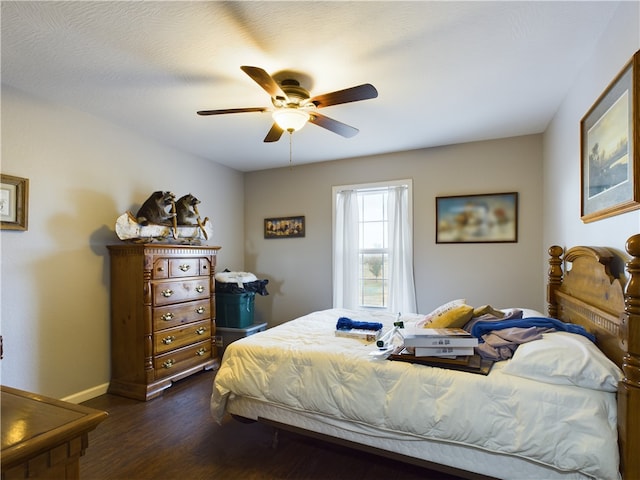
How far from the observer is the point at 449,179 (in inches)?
148

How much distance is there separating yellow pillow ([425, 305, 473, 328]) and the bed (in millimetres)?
364

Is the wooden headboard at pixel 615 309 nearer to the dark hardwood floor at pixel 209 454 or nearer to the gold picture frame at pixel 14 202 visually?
the dark hardwood floor at pixel 209 454

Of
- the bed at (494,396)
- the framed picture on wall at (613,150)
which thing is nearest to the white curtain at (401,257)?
the bed at (494,396)

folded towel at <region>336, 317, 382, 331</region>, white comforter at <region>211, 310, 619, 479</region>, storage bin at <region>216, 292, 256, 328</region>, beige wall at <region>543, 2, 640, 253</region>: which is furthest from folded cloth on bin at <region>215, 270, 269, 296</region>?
beige wall at <region>543, 2, 640, 253</region>

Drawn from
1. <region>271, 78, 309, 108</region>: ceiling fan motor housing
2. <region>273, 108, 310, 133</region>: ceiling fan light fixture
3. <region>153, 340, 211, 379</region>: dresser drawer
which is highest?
<region>271, 78, 309, 108</region>: ceiling fan motor housing

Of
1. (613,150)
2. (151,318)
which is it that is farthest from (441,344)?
(151,318)

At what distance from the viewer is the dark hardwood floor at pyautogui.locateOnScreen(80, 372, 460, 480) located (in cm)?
190

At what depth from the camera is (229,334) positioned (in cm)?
405

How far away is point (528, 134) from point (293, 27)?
9.18 ft

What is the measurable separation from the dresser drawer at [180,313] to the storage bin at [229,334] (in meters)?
0.48

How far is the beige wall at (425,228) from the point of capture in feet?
11.3

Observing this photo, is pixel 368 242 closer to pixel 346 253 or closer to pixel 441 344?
pixel 346 253

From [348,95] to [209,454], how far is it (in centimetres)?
237

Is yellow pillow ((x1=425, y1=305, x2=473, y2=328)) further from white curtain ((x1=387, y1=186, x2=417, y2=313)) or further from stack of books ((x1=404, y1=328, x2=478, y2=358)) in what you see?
white curtain ((x1=387, y1=186, x2=417, y2=313))
